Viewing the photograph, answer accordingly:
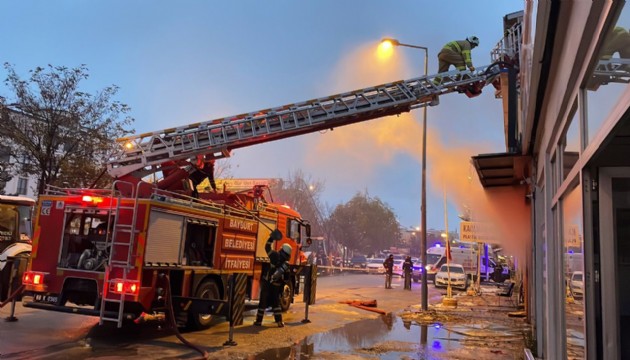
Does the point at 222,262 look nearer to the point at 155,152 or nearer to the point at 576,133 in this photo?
the point at 155,152

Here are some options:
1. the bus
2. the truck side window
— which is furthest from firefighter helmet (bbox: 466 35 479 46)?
the bus

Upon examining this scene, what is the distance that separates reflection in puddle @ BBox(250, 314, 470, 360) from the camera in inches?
319

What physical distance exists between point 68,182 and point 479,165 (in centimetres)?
1552

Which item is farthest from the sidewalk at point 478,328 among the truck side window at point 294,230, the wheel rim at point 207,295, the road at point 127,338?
the wheel rim at point 207,295

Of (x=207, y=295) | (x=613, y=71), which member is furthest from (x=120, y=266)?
(x=613, y=71)

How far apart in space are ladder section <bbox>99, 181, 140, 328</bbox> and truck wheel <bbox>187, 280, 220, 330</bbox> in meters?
1.65

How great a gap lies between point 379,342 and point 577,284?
241 inches

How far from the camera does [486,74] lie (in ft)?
38.3

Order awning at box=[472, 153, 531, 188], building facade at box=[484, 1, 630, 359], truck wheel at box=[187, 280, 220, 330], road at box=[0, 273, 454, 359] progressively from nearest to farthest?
1. building facade at box=[484, 1, 630, 359]
2. road at box=[0, 273, 454, 359]
3. awning at box=[472, 153, 531, 188]
4. truck wheel at box=[187, 280, 220, 330]

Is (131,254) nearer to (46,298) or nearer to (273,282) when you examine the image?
(46,298)

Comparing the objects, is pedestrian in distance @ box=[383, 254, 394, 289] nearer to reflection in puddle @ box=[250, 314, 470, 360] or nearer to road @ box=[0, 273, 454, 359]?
road @ box=[0, 273, 454, 359]

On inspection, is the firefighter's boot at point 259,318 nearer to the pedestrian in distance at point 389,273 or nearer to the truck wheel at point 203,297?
the truck wheel at point 203,297

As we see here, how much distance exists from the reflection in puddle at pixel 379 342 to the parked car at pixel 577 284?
455cm

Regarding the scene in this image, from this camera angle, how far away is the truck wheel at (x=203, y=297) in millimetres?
9242
